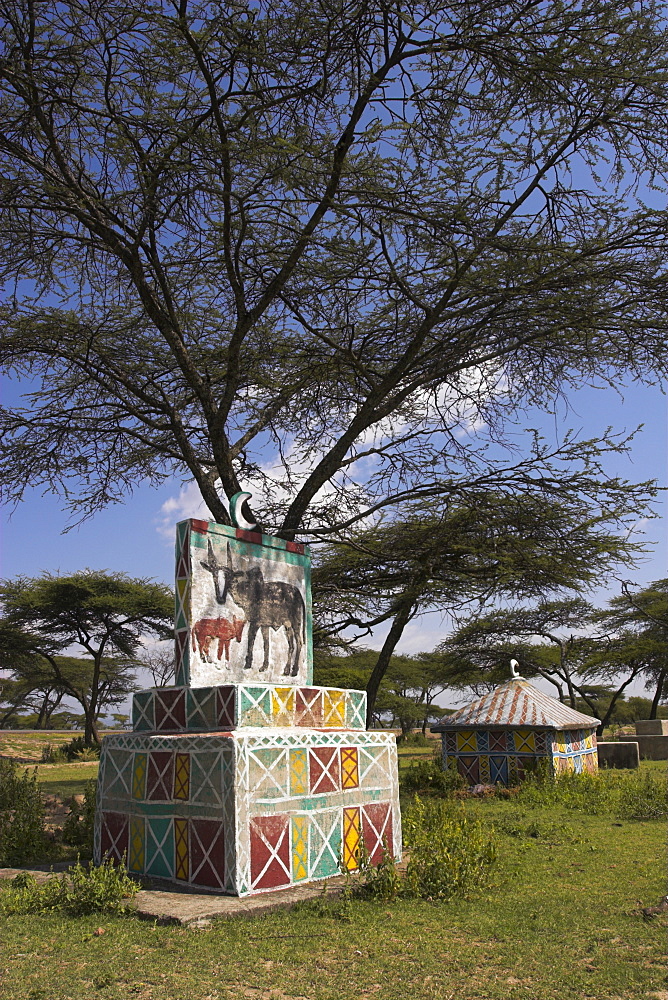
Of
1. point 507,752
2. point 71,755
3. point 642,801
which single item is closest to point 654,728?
point 507,752

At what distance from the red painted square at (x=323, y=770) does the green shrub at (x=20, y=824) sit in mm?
3687

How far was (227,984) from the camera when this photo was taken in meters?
4.39

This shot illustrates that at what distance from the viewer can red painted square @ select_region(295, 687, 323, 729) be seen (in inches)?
286

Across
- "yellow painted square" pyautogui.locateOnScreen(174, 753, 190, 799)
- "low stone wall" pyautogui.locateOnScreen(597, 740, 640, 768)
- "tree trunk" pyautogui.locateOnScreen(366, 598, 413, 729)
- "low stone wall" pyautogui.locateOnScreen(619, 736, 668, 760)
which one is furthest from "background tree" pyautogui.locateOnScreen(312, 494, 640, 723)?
"low stone wall" pyautogui.locateOnScreen(619, 736, 668, 760)

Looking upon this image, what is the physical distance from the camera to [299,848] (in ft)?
21.3

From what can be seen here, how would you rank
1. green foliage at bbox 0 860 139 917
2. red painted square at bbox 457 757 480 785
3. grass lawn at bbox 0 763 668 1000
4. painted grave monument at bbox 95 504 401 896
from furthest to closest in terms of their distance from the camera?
1. red painted square at bbox 457 757 480 785
2. painted grave monument at bbox 95 504 401 896
3. green foliage at bbox 0 860 139 917
4. grass lawn at bbox 0 763 668 1000

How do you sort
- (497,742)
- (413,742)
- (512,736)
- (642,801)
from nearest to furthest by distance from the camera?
(642,801)
(512,736)
(497,742)
(413,742)

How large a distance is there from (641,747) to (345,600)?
19197 mm

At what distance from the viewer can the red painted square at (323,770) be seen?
6.76 metres

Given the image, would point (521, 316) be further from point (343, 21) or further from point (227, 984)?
point (227, 984)

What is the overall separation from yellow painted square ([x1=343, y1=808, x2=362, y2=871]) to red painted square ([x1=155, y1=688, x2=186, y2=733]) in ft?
5.34

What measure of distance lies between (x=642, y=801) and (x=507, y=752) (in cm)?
404

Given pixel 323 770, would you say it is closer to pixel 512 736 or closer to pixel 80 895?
pixel 80 895

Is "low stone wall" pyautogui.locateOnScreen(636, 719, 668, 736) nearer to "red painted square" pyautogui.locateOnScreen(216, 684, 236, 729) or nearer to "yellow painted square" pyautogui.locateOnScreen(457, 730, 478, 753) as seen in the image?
"yellow painted square" pyautogui.locateOnScreen(457, 730, 478, 753)
